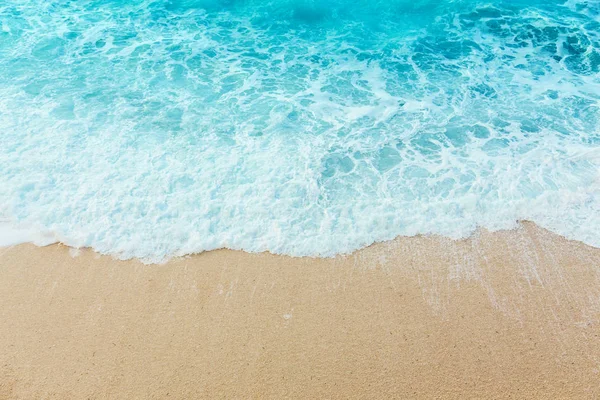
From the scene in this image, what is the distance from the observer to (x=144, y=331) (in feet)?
21.9

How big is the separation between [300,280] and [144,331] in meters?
2.48

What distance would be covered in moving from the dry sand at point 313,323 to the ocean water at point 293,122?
501mm

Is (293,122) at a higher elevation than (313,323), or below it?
higher

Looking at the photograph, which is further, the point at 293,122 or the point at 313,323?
the point at 293,122

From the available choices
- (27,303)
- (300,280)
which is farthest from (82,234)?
(300,280)

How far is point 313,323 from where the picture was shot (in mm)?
6695

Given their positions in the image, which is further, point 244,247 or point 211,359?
point 244,247

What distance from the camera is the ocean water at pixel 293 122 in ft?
26.9

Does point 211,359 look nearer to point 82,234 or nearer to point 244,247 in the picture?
point 244,247

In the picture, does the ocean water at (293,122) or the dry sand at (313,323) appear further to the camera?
the ocean water at (293,122)

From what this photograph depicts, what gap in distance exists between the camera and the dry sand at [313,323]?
6070mm

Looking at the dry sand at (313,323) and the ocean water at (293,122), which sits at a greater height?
the ocean water at (293,122)

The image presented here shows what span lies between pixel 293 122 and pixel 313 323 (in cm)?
528

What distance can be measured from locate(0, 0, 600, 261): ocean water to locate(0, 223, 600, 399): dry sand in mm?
501
